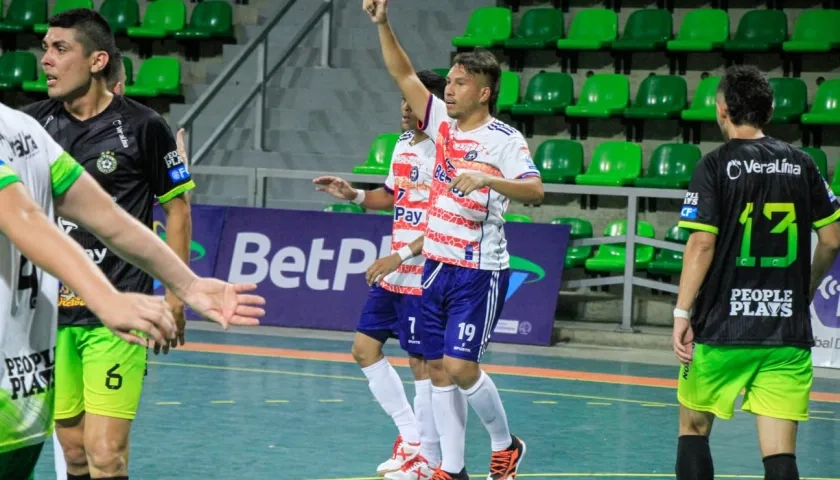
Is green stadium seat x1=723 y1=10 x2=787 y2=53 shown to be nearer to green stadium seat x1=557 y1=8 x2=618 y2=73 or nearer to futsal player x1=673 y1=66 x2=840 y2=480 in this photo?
green stadium seat x1=557 y1=8 x2=618 y2=73

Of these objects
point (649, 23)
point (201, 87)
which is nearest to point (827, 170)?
point (649, 23)

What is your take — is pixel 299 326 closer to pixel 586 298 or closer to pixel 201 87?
pixel 586 298

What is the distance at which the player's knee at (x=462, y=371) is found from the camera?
246 inches

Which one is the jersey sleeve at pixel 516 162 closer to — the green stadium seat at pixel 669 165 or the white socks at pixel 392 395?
the white socks at pixel 392 395

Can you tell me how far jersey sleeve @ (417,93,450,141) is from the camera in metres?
6.62

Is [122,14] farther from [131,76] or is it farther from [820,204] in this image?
[820,204]

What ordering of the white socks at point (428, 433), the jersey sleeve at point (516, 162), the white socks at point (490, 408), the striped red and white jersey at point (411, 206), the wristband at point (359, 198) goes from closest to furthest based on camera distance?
1. the jersey sleeve at point (516, 162)
2. the white socks at point (490, 408)
3. the white socks at point (428, 433)
4. the striped red and white jersey at point (411, 206)
5. the wristband at point (359, 198)

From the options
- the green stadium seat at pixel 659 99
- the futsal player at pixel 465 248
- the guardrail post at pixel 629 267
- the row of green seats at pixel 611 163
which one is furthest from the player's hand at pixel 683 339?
the green stadium seat at pixel 659 99

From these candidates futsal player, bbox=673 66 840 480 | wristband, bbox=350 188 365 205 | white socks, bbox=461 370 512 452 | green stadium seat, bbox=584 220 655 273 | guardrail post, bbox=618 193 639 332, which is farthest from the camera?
green stadium seat, bbox=584 220 655 273

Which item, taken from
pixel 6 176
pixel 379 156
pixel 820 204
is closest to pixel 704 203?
pixel 820 204

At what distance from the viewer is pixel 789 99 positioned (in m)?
13.7

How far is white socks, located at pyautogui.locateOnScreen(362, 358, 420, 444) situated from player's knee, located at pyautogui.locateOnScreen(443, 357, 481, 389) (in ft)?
2.81

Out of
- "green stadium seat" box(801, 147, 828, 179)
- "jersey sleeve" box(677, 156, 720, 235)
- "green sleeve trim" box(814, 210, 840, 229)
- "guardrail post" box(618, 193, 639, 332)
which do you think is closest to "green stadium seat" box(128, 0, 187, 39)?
"guardrail post" box(618, 193, 639, 332)

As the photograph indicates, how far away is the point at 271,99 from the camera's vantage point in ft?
53.6
